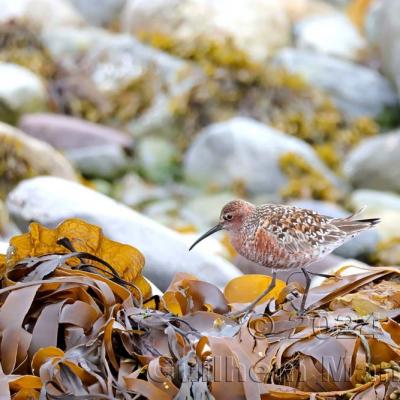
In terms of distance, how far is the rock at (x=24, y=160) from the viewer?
7926 millimetres

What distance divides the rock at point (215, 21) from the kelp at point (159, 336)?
30.6ft

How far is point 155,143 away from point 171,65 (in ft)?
4.97

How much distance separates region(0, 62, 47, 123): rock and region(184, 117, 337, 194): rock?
2118 millimetres

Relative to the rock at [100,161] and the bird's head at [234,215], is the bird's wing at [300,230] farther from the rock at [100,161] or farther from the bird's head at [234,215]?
the rock at [100,161]

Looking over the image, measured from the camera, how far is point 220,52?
1153 cm

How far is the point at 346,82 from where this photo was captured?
12.1 metres

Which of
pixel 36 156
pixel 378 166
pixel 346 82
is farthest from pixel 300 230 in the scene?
pixel 346 82

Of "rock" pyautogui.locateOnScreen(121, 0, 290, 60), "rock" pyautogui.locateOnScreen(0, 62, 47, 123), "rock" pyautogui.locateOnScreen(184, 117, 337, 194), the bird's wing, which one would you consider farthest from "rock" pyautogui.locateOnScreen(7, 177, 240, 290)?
"rock" pyautogui.locateOnScreen(121, 0, 290, 60)

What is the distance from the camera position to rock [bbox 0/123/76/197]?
7.93 m

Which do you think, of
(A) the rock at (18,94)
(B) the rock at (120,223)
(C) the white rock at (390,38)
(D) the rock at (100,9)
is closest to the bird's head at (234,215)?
(B) the rock at (120,223)

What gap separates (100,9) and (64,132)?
17.0ft

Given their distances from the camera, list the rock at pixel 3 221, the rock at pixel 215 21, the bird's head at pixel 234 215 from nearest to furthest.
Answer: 1. the bird's head at pixel 234 215
2. the rock at pixel 3 221
3. the rock at pixel 215 21

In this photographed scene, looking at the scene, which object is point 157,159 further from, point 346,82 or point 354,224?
point 354,224

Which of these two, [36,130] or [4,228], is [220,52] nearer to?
[36,130]
